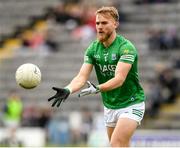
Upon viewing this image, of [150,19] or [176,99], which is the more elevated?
[150,19]

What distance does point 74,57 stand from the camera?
89.5ft

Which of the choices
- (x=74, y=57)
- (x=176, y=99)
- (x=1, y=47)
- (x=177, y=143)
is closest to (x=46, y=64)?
(x=74, y=57)

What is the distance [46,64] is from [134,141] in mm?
10323

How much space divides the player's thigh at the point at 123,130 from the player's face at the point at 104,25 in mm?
1085

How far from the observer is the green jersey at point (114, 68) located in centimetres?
1106

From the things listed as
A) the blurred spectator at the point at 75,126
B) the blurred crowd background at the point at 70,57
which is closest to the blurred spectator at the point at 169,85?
the blurred crowd background at the point at 70,57

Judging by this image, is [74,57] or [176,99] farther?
[74,57]

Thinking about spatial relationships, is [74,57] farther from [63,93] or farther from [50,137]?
[63,93]

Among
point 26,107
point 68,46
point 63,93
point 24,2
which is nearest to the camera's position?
point 63,93

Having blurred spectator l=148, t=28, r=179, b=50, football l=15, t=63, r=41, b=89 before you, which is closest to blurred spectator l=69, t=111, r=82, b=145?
blurred spectator l=148, t=28, r=179, b=50

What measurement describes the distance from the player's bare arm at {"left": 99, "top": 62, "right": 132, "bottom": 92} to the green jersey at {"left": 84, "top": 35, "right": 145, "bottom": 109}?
0.18 m

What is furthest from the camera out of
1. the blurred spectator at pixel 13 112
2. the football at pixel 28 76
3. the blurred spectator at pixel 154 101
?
the blurred spectator at pixel 13 112

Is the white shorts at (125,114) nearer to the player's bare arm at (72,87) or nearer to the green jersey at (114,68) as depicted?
the green jersey at (114,68)

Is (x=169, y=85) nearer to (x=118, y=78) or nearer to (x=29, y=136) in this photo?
(x=29, y=136)
